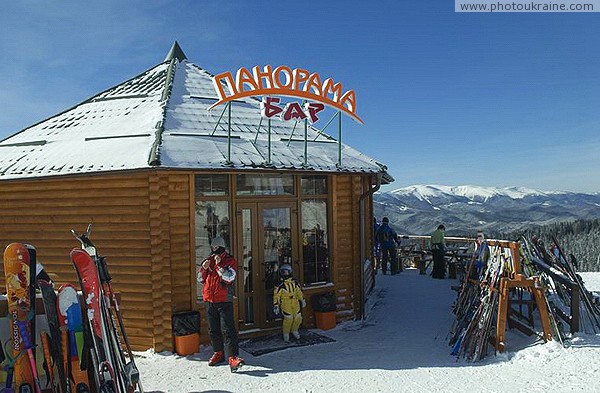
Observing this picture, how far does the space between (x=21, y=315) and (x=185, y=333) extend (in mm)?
2500

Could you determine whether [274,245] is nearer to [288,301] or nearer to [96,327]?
[288,301]

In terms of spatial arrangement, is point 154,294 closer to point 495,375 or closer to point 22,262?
point 22,262

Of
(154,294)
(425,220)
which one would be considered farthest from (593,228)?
(154,294)

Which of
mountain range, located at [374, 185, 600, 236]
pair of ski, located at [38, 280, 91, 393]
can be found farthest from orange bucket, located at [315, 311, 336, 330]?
mountain range, located at [374, 185, 600, 236]

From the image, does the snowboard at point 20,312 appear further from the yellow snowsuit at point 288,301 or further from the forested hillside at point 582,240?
the forested hillside at point 582,240

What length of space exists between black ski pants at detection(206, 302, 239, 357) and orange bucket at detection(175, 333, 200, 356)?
470 mm

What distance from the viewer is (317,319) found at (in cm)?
779

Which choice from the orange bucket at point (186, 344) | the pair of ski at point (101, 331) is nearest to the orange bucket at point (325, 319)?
the orange bucket at point (186, 344)

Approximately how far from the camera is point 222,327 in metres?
6.10

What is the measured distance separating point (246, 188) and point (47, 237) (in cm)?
325

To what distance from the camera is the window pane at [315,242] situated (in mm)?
7902

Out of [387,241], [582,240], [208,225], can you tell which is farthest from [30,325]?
→ [582,240]

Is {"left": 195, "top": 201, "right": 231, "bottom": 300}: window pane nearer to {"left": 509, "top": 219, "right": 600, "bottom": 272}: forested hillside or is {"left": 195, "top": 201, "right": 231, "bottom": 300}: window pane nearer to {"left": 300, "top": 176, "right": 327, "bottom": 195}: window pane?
{"left": 300, "top": 176, "right": 327, "bottom": 195}: window pane

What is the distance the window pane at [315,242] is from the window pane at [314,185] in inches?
5.7
